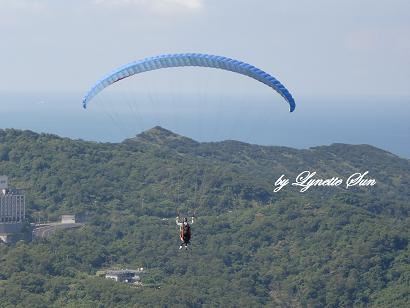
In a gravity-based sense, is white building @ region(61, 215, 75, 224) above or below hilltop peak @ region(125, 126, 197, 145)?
below

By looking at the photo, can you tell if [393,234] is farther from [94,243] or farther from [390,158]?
[390,158]

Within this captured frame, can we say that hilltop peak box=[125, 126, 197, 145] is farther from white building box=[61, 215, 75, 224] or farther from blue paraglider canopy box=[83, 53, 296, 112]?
blue paraglider canopy box=[83, 53, 296, 112]

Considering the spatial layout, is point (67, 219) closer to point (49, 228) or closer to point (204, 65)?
point (49, 228)

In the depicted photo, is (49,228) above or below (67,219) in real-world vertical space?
below

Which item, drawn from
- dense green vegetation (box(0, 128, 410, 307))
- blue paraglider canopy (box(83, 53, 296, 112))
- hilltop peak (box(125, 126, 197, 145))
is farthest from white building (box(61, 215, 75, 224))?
blue paraglider canopy (box(83, 53, 296, 112))

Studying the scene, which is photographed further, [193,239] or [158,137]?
[158,137]

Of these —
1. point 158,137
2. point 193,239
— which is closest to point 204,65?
point 193,239
